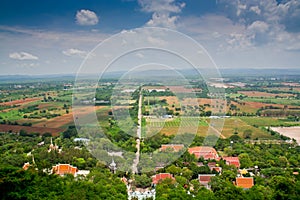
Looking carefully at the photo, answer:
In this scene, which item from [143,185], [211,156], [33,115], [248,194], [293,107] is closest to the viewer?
[248,194]

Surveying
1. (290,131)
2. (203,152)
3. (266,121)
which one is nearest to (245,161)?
(203,152)

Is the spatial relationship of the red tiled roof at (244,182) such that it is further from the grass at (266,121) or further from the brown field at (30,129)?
the grass at (266,121)

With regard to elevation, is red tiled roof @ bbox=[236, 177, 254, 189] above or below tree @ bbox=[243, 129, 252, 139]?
above

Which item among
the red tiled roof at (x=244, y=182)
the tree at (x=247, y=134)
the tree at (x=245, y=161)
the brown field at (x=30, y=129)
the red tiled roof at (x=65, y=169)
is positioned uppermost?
the red tiled roof at (x=65, y=169)

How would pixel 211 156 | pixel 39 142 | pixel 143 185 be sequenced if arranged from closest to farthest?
pixel 143 185 < pixel 211 156 < pixel 39 142

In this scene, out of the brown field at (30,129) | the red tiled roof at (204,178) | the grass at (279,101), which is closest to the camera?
the red tiled roof at (204,178)

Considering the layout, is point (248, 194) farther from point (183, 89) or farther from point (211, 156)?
point (211, 156)

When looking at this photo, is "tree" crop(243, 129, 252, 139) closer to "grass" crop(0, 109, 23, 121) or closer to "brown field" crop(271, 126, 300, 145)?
"brown field" crop(271, 126, 300, 145)

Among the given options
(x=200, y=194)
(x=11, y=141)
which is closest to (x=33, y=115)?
(x=11, y=141)

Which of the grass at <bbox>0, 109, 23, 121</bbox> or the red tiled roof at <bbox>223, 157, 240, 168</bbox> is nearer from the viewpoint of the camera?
the red tiled roof at <bbox>223, 157, 240, 168</bbox>

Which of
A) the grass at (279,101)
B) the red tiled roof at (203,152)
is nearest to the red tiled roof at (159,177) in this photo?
the red tiled roof at (203,152)

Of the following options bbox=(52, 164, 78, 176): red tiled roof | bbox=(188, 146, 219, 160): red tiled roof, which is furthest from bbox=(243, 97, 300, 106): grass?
bbox=(52, 164, 78, 176): red tiled roof
